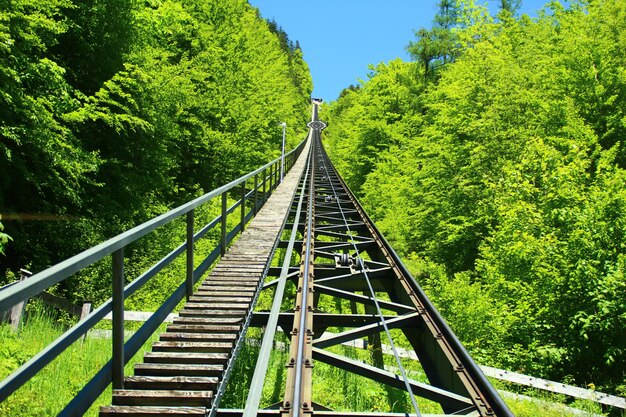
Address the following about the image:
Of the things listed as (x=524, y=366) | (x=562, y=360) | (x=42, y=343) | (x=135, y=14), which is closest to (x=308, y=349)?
(x=42, y=343)

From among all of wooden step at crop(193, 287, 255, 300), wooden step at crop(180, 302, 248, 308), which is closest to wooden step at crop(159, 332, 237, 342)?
wooden step at crop(180, 302, 248, 308)

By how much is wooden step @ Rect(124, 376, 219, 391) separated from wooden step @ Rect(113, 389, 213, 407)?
13 centimetres

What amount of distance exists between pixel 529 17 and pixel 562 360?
82.5 feet

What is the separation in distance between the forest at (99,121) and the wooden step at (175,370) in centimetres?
437

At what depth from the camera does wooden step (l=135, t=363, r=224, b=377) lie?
334cm

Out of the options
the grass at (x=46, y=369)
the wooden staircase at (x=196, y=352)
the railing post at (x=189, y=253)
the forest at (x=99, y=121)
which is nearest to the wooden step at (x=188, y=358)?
the wooden staircase at (x=196, y=352)

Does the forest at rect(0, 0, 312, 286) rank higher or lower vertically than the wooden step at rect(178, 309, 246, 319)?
higher

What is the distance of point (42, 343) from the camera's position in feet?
19.1

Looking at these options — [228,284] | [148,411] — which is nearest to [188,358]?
[148,411]

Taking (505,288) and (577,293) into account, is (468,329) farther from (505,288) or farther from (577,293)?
(577,293)

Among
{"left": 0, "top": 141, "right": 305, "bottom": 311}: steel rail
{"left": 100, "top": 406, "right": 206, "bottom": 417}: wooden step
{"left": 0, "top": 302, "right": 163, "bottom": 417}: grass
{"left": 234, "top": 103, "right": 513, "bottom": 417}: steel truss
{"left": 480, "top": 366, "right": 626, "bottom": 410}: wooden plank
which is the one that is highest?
{"left": 0, "top": 141, "right": 305, "bottom": 311}: steel rail

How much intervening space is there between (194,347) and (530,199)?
13355 millimetres

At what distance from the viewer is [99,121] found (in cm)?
1424

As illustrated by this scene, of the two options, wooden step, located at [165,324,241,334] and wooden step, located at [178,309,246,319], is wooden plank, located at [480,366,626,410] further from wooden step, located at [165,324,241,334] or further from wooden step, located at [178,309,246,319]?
wooden step, located at [165,324,241,334]
